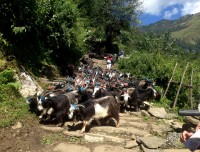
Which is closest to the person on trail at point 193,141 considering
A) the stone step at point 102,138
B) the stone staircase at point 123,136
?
the stone staircase at point 123,136

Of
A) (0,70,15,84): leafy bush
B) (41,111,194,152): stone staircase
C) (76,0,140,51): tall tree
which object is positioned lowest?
(41,111,194,152): stone staircase

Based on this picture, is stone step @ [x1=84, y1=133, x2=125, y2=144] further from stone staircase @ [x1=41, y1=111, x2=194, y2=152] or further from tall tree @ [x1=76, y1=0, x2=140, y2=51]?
tall tree @ [x1=76, y1=0, x2=140, y2=51]

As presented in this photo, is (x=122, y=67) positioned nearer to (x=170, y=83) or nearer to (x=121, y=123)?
(x=170, y=83)

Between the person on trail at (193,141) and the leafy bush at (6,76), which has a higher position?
the leafy bush at (6,76)

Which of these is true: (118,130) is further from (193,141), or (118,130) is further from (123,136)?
(193,141)

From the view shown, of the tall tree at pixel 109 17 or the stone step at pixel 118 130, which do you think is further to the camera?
the tall tree at pixel 109 17

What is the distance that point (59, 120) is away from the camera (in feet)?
26.9

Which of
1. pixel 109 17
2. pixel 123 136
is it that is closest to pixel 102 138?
pixel 123 136

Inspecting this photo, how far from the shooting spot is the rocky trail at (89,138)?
6.77 metres

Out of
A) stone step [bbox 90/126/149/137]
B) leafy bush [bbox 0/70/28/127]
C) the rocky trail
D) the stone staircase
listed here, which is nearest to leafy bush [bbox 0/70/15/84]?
leafy bush [bbox 0/70/28/127]

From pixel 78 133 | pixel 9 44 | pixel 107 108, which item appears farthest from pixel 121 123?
pixel 9 44

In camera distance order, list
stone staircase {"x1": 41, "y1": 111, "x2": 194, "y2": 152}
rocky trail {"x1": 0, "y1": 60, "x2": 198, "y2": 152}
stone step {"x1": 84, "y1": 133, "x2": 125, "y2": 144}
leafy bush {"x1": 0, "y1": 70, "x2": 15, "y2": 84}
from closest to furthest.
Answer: rocky trail {"x1": 0, "y1": 60, "x2": 198, "y2": 152}
stone staircase {"x1": 41, "y1": 111, "x2": 194, "y2": 152}
stone step {"x1": 84, "y1": 133, "x2": 125, "y2": 144}
leafy bush {"x1": 0, "y1": 70, "x2": 15, "y2": 84}

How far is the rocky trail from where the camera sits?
22.2 feet

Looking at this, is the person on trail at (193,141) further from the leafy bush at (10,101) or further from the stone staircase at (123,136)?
the leafy bush at (10,101)
